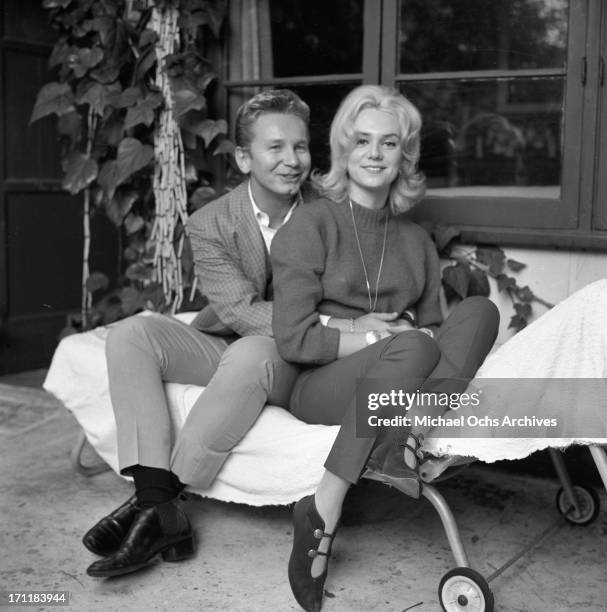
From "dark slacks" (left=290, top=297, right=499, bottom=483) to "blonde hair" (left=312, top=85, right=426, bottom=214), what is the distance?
0.41 meters

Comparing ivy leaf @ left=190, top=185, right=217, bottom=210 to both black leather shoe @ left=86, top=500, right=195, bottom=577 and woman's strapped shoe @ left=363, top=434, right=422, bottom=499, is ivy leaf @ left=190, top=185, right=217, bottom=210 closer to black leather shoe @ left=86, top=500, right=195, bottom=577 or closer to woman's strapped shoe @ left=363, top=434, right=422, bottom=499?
black leather shoe @ left=86, top=500, right=195, bottom=577

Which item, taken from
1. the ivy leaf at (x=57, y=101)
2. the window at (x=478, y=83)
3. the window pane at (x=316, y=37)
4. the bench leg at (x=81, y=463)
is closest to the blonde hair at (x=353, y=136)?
the window at (x=478, y=83)

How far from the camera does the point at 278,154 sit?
2.54 m

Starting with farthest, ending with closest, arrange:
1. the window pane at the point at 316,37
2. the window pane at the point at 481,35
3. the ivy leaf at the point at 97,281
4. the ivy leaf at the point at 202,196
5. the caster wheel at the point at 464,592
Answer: the ivy leaf at the point at 97,281
the ivy leaf at the point at 202,196
the window pane at the point at 316,37
the window pane at the point at 481,35
the caster wheel at the point at 464,592

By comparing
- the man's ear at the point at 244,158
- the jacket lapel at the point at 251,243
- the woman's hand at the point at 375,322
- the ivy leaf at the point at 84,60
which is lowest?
the woman's hand at the point at 375,322

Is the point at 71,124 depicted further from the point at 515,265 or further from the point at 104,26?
the point at 515,265

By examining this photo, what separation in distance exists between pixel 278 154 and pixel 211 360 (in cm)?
61

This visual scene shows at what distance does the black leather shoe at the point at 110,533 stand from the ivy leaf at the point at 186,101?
1512 millimetres

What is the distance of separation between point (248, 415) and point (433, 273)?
675 mm

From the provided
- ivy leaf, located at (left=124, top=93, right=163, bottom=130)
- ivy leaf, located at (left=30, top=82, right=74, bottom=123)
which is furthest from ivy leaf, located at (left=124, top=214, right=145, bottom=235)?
ivy leaf, located at (left=30, top=82, right=74, bottom=123)

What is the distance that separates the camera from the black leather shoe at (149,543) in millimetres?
2129

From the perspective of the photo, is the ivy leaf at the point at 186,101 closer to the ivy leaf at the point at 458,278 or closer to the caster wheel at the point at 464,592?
the ivy leaf at the point at 458,278

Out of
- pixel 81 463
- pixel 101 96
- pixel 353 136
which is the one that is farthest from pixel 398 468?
pixel 101 96

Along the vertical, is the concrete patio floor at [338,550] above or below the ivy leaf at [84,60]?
below
